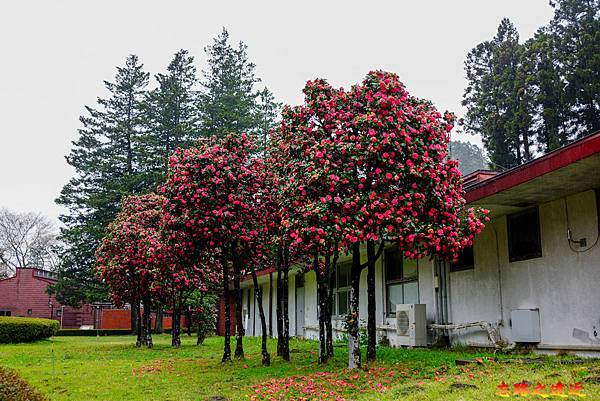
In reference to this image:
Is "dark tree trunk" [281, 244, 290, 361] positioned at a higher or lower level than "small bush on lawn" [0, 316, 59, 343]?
higher

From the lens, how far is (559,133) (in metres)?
27.4

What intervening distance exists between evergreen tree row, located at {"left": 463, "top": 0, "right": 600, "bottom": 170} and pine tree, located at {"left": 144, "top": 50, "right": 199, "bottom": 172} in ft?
57.4

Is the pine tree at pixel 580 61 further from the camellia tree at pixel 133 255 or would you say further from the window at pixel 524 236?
the camellia tree at pixel 133 255

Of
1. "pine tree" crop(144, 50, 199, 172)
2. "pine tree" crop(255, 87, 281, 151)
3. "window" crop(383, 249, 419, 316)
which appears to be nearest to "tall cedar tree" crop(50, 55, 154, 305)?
"pine tree" crop(144, 50, 199, 172)

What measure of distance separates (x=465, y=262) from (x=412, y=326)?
6.28 feet

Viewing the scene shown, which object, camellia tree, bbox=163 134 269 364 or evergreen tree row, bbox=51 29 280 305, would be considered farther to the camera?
evergreen tree row, bbox=51 29 280 305

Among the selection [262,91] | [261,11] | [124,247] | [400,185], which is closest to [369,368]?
[400,185]

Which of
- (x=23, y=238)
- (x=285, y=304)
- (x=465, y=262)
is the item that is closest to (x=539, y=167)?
(x=465, y=262)

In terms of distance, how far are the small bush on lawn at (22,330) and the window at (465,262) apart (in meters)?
18.9

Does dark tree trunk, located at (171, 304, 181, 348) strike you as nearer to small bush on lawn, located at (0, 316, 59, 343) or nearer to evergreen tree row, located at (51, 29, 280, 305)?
small bush on lawn, located at (0, 316, 59, 343)

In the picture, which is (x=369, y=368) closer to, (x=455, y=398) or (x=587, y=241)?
(x=455, y=398)

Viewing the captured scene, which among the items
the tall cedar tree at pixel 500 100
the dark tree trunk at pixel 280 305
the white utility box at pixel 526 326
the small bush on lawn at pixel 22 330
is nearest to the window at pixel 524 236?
the white utility box at pixel 526 326

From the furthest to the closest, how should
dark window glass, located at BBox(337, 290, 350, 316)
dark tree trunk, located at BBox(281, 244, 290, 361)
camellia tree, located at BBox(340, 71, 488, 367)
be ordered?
dark window glass, located at BBox(337, 290, 350, 316)
dark tree trunk, located at BBox(281, 244, 290, 361)
camellia tree, located at BBox(340, 71, 488, 367)

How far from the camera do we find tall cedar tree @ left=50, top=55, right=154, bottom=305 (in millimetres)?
35156
